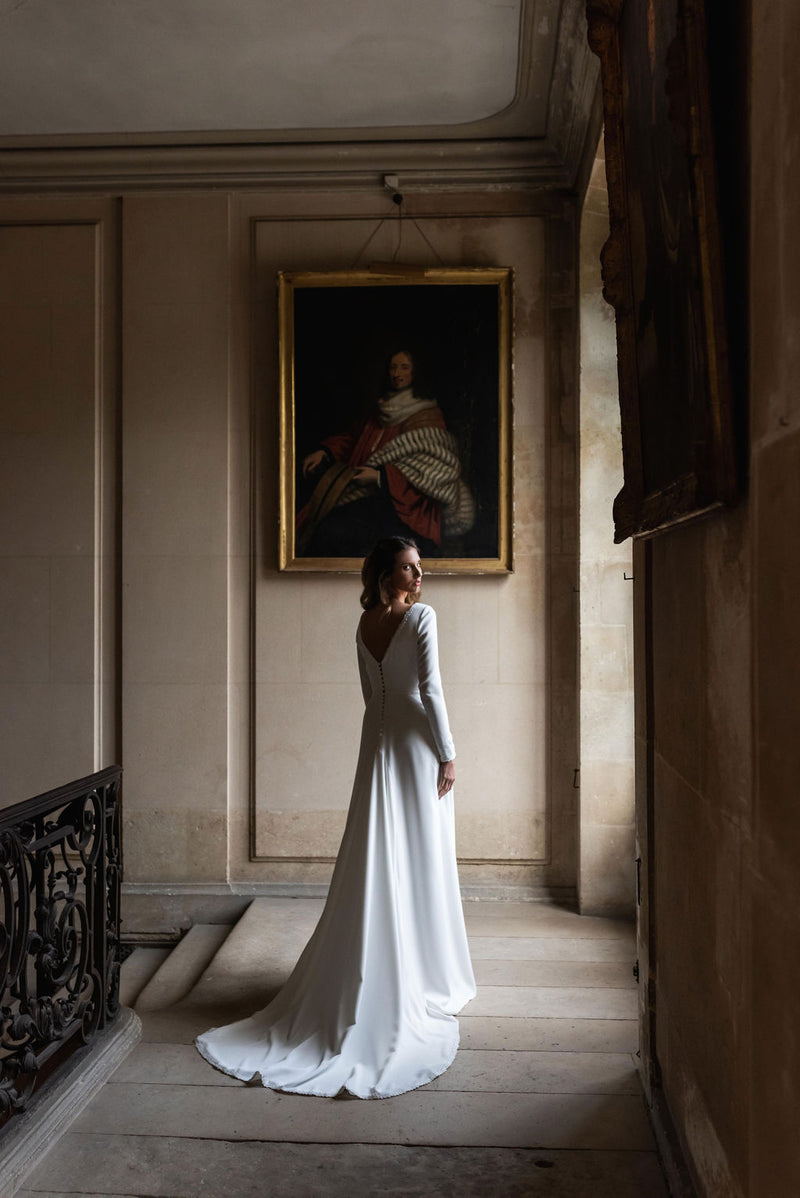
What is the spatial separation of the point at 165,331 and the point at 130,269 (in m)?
0.44

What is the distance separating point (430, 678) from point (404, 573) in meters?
0.46

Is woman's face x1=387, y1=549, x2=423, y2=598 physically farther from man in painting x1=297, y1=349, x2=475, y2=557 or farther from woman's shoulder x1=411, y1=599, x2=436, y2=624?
man in painting x1=297, y1=349, x2=475, y2=557

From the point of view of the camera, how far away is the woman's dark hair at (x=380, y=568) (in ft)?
13.5

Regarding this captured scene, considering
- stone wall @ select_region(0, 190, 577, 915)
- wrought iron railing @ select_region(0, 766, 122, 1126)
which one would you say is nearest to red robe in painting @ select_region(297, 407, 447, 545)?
stone wall @ select_region(0, 190, 577, 915)

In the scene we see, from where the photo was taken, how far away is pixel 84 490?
19.6 feet

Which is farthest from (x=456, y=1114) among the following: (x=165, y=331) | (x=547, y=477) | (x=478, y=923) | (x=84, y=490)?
(x=165, y=331)

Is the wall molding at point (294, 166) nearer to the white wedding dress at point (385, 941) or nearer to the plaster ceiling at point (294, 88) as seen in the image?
the plaster ceiling at point (294, 88)

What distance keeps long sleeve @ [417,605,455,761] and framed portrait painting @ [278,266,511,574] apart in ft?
5.71

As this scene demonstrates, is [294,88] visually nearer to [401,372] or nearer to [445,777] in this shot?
[401,372]

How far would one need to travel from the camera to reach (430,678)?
159 inches

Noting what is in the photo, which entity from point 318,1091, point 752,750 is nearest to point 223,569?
point 318,1091

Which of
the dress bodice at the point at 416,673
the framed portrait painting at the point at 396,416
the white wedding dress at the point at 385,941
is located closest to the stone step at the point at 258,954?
the white wedding dress at the point at 385,941

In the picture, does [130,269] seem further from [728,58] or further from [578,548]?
[728,58]

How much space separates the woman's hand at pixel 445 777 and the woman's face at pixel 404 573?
75 cm
